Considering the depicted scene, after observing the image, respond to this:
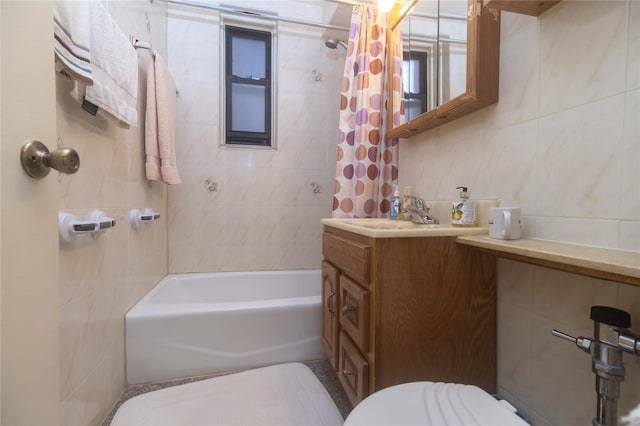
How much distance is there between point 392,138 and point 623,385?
4.35ft

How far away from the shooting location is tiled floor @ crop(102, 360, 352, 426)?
1206mm

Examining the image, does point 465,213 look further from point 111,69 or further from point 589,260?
point 111,69

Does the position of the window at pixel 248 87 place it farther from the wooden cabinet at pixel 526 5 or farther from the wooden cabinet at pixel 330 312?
the wooden cabinet at pixel 526 5

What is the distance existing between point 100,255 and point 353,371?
42.6 inches

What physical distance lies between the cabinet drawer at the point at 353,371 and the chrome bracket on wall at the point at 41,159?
929 mm

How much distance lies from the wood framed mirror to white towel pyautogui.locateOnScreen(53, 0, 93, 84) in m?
1.24

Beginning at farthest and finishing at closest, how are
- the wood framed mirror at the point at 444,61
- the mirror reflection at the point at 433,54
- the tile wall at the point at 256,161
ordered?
the tile wall at the point at 256,161 < the mirror reflection at the point at 433,54 < the wood framed mirror at the point at 444,61

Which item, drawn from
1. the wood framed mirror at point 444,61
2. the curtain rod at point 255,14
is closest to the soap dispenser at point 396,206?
the wood framed mirror at point 444,61

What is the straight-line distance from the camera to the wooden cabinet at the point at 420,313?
0.89m

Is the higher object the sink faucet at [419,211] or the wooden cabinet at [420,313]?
the sink faucet at [419,211]

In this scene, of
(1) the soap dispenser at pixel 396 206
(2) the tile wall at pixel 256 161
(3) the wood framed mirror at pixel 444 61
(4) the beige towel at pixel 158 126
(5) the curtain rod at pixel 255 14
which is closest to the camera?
(3) the wood framed mirror at pixel 444 61

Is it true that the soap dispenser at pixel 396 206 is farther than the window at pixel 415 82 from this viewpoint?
Yes

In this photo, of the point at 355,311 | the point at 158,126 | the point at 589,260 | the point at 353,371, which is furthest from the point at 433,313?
the point at 158,126

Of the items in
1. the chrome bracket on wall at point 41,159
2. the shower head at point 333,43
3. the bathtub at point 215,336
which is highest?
the shower head at point 333,43
